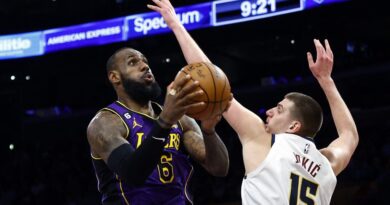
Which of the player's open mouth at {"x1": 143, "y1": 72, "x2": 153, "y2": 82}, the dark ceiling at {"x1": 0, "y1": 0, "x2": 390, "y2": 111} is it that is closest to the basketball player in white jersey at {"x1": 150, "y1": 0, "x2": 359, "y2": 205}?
the player's open mouth at {"x1": 143, "y1": 72, "x2": 153, "y2": 82}

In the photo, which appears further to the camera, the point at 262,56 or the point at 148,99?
the point at 262,56

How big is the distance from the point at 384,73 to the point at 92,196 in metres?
6.40

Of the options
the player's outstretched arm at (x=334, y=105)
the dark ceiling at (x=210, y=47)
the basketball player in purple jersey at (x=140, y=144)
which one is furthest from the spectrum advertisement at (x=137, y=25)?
the basketball player in purple jersey at (x=140, y=144)

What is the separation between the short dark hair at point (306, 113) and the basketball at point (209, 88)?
1.92ft

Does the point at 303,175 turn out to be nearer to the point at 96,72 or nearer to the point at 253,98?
the point at 253,98

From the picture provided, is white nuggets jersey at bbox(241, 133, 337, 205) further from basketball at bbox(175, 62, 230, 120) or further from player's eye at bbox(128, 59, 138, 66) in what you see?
player's eye at bbox(128, 59, 138, 66)

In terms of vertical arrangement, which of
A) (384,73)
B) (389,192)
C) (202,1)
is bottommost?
(389,192)

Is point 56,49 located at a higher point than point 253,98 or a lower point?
higher

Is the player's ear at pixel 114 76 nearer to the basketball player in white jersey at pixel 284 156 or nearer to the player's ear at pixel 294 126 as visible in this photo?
the basketball player in white jersey at pixel 284 156

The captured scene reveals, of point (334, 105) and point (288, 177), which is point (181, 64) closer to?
point (334, 105)

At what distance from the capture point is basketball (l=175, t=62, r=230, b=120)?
9.29ft

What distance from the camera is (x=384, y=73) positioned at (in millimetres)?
12578

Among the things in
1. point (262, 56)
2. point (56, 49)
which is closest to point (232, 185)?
point (56, 49)

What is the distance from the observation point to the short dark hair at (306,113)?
135 inches
